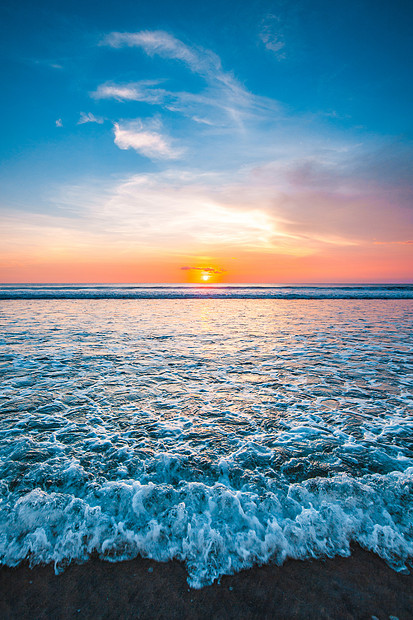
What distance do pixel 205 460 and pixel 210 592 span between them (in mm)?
1939

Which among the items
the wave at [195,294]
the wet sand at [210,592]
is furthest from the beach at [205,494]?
the wave at [195,294]

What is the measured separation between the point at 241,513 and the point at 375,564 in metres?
1.44

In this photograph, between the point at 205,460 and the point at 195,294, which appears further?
the point at 195,294

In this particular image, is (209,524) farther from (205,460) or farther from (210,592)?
(205,460)

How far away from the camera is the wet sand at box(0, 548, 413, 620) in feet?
8.25

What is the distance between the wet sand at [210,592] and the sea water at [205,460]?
0.13 m

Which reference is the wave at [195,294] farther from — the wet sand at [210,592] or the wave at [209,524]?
the wet sand at [210,592]

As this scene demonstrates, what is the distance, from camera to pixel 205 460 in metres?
4.60

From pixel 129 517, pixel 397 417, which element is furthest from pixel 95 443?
pixel 397 417

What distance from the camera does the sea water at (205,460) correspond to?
3.16m

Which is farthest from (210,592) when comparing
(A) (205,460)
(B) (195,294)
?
(B) (195,294)

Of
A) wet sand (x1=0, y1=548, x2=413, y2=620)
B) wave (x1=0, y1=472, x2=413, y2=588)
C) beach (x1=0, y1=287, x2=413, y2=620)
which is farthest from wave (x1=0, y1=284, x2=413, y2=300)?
wet sand (x1=0, y1=548, x2=413, y2=620)

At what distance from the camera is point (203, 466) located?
4.45m

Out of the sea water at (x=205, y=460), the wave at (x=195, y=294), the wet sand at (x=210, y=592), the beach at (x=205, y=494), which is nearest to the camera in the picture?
the wet sand at (x=210, y=592)
